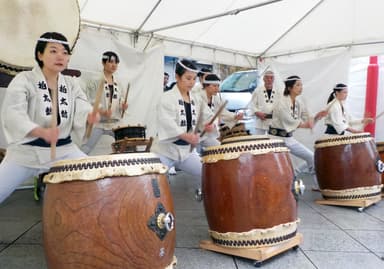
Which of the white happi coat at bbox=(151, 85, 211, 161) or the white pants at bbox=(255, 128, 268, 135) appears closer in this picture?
the white happi coat at bbox=(151, 85, 211, 161)

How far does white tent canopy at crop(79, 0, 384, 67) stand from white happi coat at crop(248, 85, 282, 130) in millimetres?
751

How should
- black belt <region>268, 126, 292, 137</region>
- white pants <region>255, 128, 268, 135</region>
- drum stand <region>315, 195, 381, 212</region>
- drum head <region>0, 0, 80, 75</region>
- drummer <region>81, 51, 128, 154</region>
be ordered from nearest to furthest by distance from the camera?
drum head <region>0, 0, 80, 75</region>
drum stand <region>315, 195, 381, 212</region>
drummer <region>81, 51, 128, 154</region>
black belt <region>268, 126, 292, 137</region>
white pants <region>255, 128, 268, 135</region>

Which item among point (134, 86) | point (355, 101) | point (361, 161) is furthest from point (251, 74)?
point (361, 161)

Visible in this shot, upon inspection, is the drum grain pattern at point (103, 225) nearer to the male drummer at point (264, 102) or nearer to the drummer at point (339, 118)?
the drummer at point (339, 118)

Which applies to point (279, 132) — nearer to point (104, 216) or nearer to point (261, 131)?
point (261, 131)

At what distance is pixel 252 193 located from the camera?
1.76 meters

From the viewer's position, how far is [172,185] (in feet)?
13.6

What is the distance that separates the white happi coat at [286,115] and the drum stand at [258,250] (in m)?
2.17

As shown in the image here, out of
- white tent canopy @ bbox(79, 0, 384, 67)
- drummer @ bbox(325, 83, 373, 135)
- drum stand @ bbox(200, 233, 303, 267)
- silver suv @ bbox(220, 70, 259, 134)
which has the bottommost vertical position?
drum stand @ bbox(200, 233, 303, 267)

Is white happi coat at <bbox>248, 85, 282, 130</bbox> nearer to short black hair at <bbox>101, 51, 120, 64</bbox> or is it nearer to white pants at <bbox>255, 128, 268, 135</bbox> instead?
white pants at <bbox>255, 128, 268, 135</bbox>

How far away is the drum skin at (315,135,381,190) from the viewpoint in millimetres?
2873

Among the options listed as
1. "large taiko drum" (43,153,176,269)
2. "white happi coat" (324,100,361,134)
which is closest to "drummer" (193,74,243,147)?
"white happi coat" (324,100,361,134)

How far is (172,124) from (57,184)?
1.17 m

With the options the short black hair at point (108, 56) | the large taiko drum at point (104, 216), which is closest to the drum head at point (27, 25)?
the short black hair at point (108, 56)
